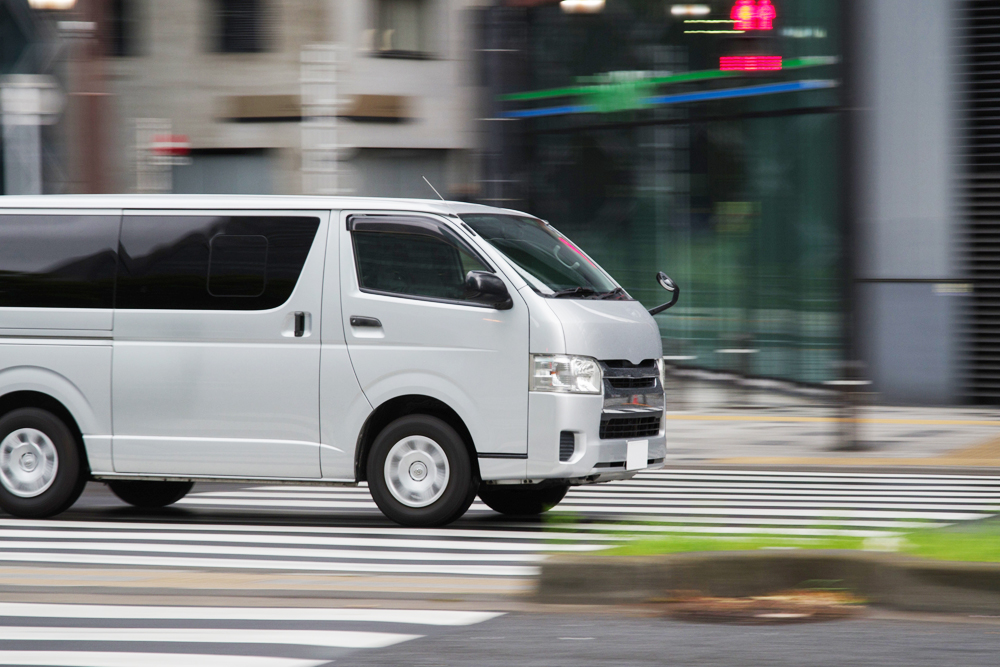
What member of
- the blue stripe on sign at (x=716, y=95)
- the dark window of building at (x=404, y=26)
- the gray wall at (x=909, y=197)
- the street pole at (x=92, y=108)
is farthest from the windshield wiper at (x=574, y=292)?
the dark window of building at (x=404, y=26)

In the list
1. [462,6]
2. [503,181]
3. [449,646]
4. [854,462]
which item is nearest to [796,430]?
[854,462]

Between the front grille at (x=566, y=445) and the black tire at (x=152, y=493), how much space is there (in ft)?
9.44

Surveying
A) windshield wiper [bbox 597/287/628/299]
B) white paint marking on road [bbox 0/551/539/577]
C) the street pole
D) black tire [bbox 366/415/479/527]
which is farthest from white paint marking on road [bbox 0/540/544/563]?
the street pole

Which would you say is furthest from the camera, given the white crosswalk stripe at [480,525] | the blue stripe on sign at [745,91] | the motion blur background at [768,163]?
the blue stripe on sign at [745,91]

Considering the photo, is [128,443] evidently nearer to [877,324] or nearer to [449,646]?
[449,646]

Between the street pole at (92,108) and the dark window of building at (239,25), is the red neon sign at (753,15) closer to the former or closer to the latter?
the street pole at (92,108)

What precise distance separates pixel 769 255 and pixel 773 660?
13.5m

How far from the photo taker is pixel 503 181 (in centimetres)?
1741

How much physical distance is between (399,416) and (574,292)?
121 cm

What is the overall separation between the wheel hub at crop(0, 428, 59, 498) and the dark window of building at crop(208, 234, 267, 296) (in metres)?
1.39

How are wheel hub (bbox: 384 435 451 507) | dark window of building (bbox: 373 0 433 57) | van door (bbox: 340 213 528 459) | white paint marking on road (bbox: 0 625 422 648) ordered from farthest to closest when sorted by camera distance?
dark window of building (bbox: 373 0 433 57) → wheel hub (bbox: 384 435 451 507) → van door (bbox: 340 213 528 459) → white paint marking on road (bbox: 0 625 422 648)

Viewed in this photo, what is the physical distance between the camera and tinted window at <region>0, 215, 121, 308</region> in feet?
30.8

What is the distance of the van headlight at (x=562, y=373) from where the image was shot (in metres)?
8.55

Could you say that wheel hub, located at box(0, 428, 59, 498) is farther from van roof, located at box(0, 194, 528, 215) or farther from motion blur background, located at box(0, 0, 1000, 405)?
motion blur background, located at box(0, 0, 1000, 405)
